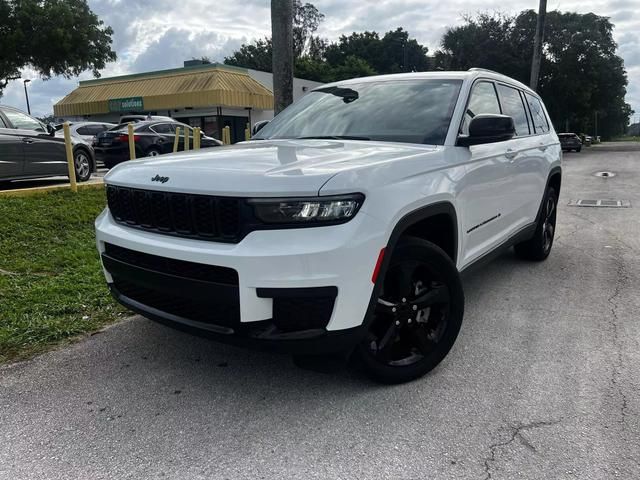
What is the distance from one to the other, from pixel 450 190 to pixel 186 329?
175cm

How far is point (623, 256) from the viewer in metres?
6.04

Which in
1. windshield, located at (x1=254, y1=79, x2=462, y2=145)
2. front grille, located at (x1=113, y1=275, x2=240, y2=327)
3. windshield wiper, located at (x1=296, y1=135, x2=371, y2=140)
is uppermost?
windshield, located at (x1=254, y1=79, x2=462, y2=145)

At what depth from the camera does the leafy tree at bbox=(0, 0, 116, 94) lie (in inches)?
1003

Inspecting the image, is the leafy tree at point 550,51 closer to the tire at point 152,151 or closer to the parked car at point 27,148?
the tire at point 152,151

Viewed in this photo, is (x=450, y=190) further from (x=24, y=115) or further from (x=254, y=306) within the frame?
(x=24, y=115)

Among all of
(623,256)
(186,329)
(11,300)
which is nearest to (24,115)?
(11,300)

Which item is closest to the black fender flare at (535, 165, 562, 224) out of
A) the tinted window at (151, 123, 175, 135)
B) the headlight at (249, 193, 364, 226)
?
the headlight at (249, 193, 364, 226)

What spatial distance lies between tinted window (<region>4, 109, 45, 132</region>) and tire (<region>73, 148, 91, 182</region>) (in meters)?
0.92

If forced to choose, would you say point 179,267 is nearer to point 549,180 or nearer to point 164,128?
point 549,180

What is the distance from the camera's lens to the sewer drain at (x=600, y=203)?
10137 millimetres

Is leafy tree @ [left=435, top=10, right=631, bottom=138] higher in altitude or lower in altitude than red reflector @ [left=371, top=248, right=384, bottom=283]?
higher

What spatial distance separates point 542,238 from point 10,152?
7.88 metres

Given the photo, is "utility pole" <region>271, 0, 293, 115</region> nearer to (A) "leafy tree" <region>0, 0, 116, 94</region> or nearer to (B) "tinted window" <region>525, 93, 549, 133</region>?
(B) "tinted window" <region>525, 93, 549, 133</region>

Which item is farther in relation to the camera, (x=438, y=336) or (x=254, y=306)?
(x=438, y=336)
